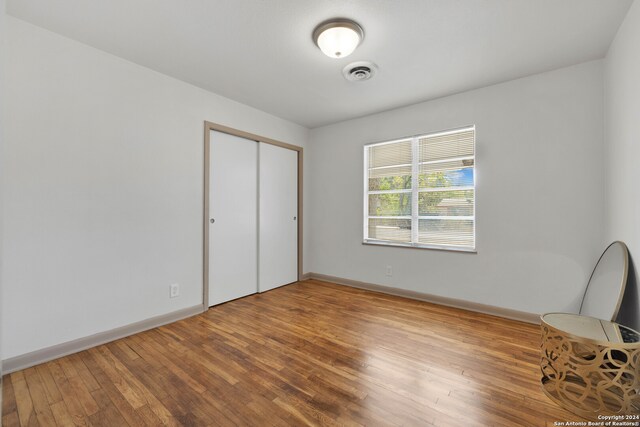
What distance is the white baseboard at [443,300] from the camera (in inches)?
115

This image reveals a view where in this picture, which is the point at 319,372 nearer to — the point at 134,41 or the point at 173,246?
the point at 173,246

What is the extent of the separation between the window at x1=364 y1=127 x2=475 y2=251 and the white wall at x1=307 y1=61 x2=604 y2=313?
124mm

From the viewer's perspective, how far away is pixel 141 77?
274cm

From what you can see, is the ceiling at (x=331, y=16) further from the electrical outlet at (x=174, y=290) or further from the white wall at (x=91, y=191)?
the electrical outlet at (x=174, y=290)

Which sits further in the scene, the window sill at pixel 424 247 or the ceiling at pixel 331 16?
the window sill at pixel 424 247

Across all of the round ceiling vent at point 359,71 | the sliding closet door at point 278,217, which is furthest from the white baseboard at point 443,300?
the round ceiling vent at point 359,71

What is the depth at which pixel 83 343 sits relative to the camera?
7.77 ft

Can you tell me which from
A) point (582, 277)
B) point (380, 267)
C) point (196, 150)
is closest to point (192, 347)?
point (196, 150)

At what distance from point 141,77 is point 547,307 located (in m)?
4.34

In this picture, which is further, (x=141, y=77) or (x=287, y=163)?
(x=287, y=163)

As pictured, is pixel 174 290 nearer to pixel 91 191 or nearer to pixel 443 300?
pixel 91 191

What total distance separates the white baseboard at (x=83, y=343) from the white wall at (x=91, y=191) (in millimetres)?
48

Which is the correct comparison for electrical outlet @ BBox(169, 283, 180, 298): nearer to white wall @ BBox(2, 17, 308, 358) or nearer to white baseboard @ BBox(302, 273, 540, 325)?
white wall @ BBox(2, 17, 308, 358)

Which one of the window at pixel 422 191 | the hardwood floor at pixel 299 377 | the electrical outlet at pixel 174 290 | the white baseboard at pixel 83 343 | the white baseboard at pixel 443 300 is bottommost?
the hardwood floor at pixel 299 377
